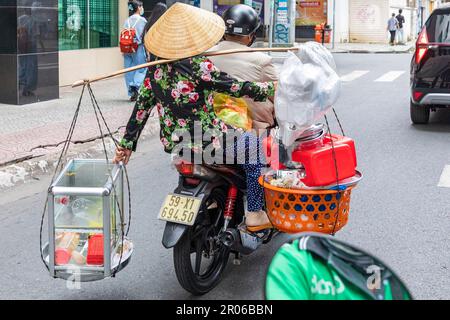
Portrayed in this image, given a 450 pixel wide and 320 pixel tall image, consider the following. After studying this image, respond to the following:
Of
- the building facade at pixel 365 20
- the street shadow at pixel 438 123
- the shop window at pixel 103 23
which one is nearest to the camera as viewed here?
the street shadow at pixel 438 123

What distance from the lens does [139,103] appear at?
4527 millimetres

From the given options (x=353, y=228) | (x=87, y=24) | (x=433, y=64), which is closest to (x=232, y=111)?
(x=353, y=228)

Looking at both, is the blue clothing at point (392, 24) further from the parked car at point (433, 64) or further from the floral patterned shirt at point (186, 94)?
the floral patterned shirt at point (186, 94)

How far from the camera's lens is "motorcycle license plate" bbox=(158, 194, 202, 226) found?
4.22 metres

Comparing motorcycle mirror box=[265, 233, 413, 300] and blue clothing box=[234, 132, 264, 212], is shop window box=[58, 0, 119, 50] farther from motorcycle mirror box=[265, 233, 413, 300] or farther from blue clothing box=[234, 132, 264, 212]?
motorcycle mirror box=[265, 233, 413, 300]

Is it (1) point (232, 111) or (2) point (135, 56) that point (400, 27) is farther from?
(1) point (232, 111)

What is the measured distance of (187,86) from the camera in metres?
4.34

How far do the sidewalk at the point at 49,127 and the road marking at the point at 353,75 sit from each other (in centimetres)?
683

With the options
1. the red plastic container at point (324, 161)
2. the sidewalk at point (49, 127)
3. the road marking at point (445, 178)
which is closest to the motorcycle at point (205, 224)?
the red plastic container at point (324, 161)

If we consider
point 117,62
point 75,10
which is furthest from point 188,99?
point 117,62

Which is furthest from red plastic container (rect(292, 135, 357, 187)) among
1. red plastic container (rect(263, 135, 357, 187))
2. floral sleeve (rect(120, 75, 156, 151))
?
floral sleeve (rect(120, 75, 156, 151))

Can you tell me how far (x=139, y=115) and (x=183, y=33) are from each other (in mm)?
580

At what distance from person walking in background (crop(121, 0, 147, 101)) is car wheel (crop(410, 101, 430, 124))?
4.36 meters

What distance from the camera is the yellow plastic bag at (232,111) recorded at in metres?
4.44
